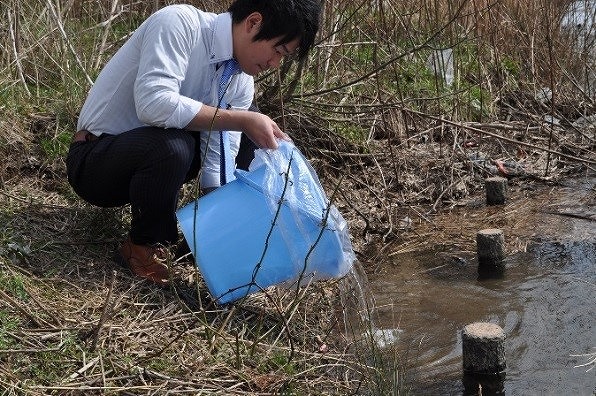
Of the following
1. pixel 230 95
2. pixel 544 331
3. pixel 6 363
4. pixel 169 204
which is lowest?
pixel 544 331

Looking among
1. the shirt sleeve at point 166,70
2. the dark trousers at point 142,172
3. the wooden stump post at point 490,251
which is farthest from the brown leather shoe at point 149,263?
the wooden stump post at point 490,251

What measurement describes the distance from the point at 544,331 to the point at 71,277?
1825 mm

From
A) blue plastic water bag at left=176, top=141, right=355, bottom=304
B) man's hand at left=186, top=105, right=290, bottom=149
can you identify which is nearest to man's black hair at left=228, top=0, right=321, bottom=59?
man's hand at left=186, top=105, right=290, bottom=149

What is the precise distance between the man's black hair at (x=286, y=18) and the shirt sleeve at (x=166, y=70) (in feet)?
0.67

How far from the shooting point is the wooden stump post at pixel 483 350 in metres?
3.14

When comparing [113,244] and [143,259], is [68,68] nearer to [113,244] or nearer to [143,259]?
[113,244]

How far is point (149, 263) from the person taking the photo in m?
3.37

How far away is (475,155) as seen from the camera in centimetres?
588

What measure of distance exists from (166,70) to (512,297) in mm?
1820

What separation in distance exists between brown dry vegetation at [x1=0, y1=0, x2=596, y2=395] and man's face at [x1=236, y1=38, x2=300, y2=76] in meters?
0.51

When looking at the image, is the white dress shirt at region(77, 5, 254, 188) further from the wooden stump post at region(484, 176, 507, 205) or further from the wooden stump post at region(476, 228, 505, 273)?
the wooden stump post at region(484, 176, 507, 205)

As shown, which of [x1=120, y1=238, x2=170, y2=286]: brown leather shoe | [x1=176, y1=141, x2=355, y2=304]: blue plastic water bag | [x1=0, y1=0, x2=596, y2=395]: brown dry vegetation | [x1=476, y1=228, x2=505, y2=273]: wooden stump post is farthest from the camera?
[x1=476, y1=228, x2=505, y2=273]: wooden stump post

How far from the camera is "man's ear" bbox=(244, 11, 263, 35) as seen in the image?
3.16 metres

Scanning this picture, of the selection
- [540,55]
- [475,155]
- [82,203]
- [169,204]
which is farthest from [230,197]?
[540,55]
